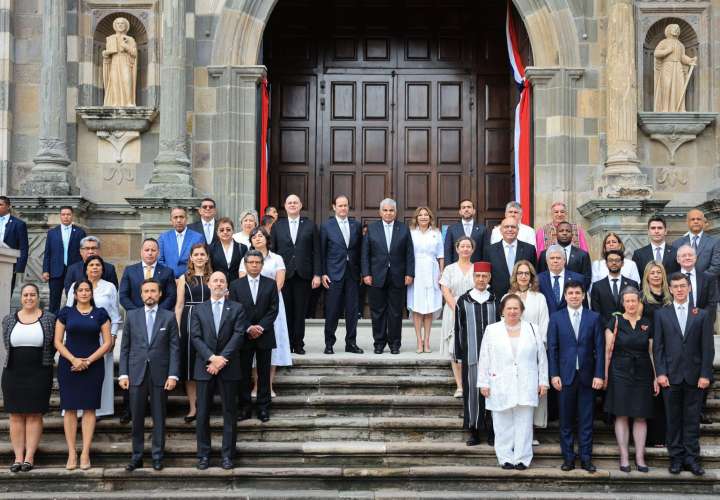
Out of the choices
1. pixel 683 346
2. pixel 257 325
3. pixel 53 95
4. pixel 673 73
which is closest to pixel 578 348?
pixel 683 346

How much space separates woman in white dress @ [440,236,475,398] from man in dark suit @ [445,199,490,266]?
0.43 metres

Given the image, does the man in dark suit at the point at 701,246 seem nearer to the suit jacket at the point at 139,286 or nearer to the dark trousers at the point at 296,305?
the dark trousers at the point at 296,305

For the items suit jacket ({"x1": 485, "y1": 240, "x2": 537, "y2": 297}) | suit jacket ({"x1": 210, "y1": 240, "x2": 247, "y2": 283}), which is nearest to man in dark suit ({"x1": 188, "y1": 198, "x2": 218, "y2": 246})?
suit jacket ({"x1": 210, "y1": 240, "x2": 247, "y2": 283})

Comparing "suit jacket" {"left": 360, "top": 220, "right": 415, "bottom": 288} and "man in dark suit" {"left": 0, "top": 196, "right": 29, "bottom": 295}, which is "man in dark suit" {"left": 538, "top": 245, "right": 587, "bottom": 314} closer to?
"suit jacket" {"left": 360, "top": 220, "right": 415, "bottom": 288}

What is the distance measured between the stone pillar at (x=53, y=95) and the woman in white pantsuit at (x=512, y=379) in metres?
7.28

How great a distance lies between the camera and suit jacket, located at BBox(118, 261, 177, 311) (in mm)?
8531

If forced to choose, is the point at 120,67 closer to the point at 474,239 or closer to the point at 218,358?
the point at 474,239

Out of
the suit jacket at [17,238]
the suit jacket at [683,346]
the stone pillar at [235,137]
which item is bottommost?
the suit jacket at [683,346]

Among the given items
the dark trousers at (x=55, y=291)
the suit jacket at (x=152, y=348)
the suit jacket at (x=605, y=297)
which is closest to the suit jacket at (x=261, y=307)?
the suit jacket at (x=152, y=348)

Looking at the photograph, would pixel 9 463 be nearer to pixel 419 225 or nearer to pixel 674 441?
pixel 419 225

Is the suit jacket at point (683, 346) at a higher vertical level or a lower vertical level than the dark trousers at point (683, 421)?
higher

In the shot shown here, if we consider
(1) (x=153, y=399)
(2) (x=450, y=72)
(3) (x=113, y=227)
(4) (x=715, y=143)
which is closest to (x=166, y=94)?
(3) (x=113, y=227)

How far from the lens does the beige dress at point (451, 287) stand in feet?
30.1

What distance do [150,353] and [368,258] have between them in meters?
2.97
